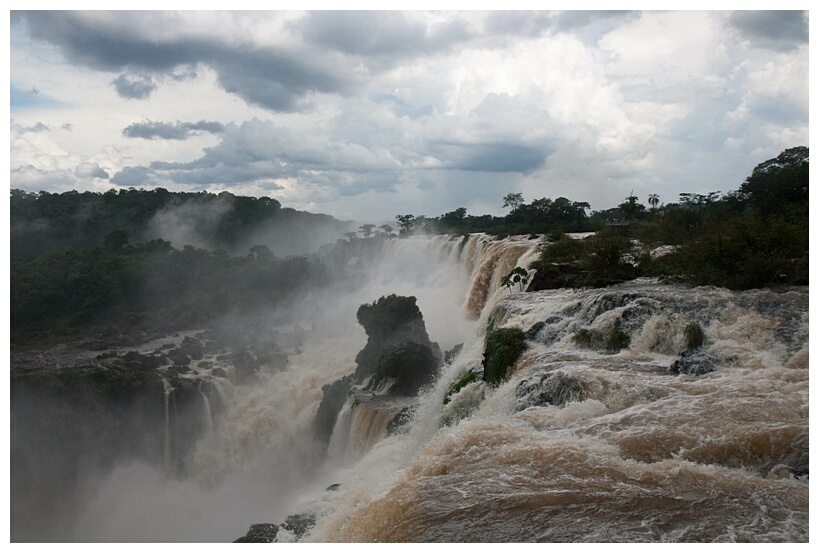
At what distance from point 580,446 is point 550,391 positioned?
166 centimetres

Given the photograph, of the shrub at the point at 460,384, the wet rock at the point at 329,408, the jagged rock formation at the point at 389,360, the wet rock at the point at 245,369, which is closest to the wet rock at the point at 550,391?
the shrub at the point at 460,384

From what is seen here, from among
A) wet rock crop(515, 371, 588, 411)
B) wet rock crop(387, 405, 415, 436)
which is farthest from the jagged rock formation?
wet rock crop(515, 371, 588, 411)

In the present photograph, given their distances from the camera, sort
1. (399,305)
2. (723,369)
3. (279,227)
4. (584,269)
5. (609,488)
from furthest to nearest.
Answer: (279,227) < (399,305) < (584,269) < (723,369) < (609,488)

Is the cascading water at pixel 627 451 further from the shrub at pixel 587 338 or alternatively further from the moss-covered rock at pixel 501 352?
the moss-covered rock at pixel 501 352

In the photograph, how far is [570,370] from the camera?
776cm

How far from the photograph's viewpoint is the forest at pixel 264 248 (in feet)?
40.9

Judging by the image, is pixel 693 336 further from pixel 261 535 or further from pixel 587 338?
pixel 261 535

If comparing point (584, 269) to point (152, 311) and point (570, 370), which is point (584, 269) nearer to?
point (570, 370)

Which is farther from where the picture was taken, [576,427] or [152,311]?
[152,311]

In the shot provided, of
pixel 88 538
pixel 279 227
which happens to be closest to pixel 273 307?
pixel 88 538

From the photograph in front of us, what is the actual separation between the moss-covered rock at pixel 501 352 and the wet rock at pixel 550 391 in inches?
48.8

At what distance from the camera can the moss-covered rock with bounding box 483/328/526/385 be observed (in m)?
9.08

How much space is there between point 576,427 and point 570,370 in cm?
156
